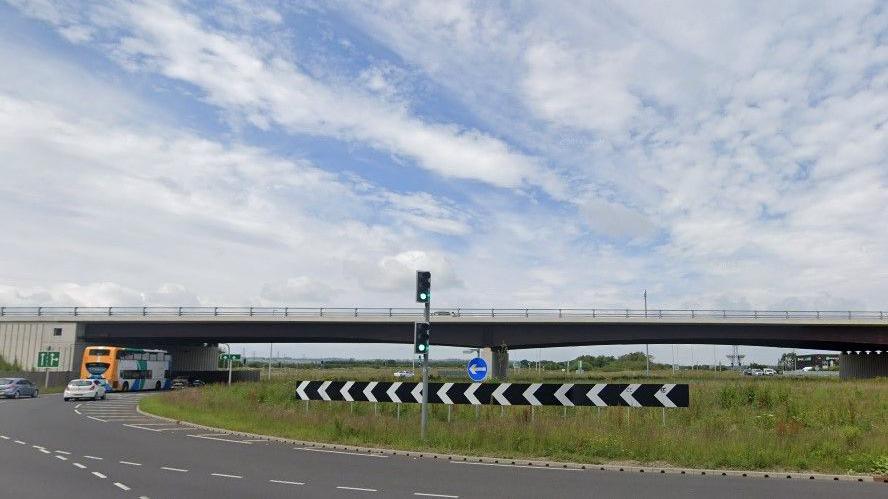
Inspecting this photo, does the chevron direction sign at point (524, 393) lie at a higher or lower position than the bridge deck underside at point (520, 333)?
lower

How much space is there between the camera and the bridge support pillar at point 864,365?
225 feet

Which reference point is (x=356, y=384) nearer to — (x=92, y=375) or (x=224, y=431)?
(x=224, y=431)

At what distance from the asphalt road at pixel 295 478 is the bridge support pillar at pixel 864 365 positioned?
67094mm

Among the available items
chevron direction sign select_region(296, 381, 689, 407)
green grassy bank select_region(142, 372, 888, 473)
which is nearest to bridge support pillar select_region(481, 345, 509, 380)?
green grassy bank select_region(142, 372, 888, 473)

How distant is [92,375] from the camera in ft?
169

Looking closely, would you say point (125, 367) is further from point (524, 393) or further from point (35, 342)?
point (524, 393)

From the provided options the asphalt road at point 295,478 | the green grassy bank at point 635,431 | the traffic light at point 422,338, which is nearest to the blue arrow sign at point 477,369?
the green grassy bank at point 635,431

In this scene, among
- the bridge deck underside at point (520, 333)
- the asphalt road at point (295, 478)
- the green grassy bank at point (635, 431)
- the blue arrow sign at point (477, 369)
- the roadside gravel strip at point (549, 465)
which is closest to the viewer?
the asphalt road at point (295, 478)

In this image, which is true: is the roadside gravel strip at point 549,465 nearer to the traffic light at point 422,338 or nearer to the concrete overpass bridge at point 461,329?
the traffic light at point 422,338

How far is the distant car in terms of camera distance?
43.6 meters

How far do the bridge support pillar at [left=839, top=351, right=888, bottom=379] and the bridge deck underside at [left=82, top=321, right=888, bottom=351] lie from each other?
559 centimetres

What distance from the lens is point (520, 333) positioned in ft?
205

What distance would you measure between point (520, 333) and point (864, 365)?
125ft

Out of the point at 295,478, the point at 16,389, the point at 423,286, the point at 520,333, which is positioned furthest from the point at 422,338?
the point at 520,333
